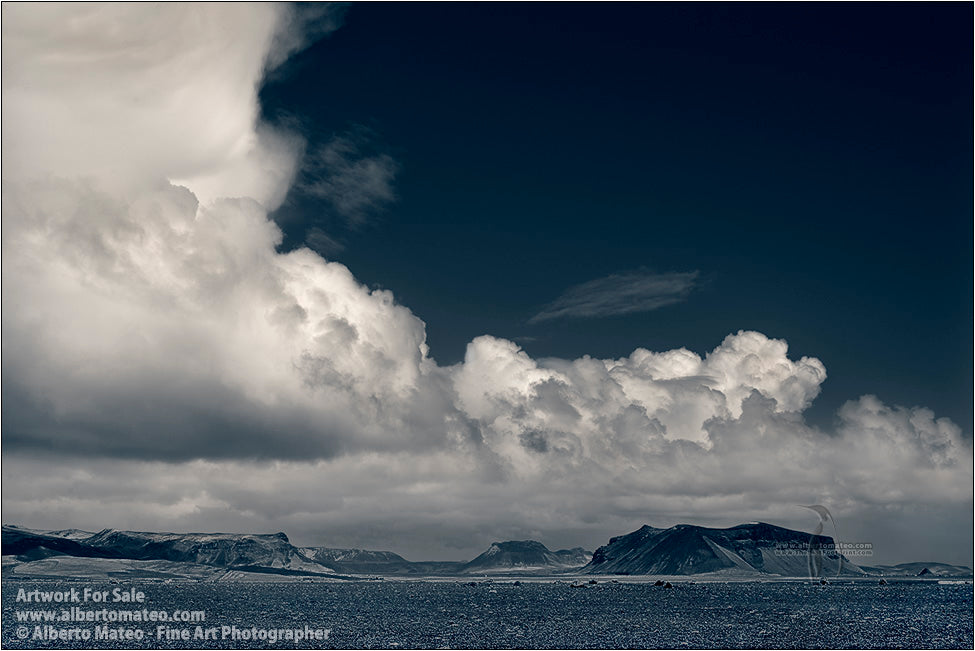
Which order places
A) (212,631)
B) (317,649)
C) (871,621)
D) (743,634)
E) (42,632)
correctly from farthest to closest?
(871,621), (212,631), (743,634), (42,632), (317,649)

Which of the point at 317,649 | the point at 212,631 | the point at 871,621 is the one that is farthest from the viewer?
the point at 871,621

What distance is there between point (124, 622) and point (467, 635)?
7262 centimetres

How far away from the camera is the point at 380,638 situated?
463 feet

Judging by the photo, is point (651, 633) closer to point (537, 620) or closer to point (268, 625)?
point (537, 620)

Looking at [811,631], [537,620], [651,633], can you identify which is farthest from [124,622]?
[811,631]

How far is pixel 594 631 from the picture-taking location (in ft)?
522

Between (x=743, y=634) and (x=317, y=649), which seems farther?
(x=743, y=634)

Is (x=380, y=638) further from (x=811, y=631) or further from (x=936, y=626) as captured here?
(x=936, y=626)

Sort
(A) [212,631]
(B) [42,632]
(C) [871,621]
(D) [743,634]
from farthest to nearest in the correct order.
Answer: (C) [871,621], (A) [212,631], (D) [743,634], (B) [42,632]

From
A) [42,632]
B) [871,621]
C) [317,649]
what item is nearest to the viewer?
[317,649]

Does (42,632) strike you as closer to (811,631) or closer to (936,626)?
(811,631)

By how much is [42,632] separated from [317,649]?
2025 inches

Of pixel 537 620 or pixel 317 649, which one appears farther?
pixel 537 620

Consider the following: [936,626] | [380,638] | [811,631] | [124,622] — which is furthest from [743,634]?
[124,622]
